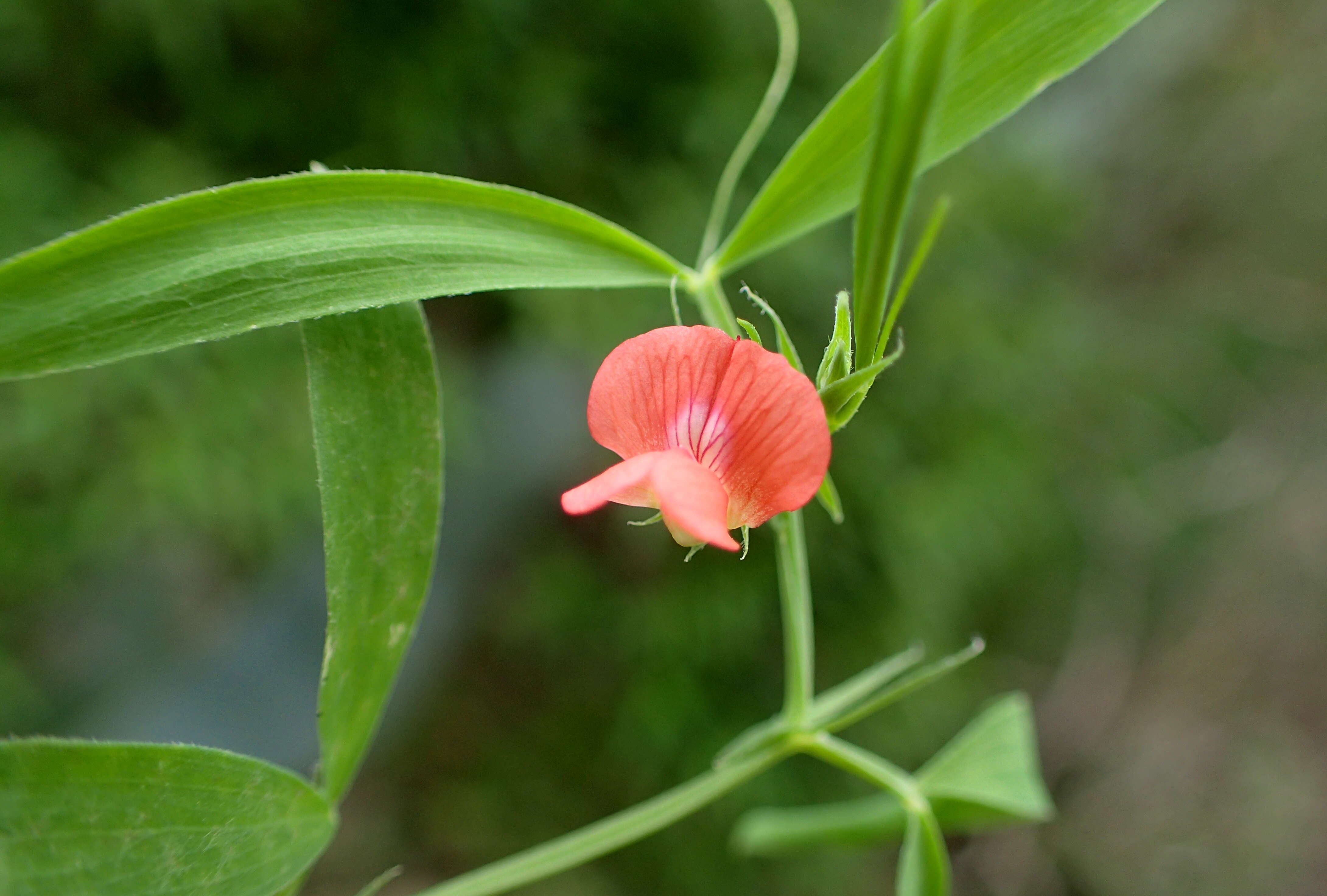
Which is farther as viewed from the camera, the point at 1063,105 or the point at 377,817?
the point at 1063,105

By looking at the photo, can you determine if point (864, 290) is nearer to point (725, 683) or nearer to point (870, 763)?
point (870, 763)

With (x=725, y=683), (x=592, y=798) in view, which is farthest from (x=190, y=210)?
(x=592, y=798)

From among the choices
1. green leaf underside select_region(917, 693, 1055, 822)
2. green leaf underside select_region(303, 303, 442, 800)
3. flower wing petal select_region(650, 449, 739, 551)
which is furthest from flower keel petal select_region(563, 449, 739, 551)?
green leaf underside select_region(917, 693, 1055, 822)

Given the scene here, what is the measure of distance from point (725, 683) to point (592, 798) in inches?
11.6

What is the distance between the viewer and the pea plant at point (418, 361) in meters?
0.22

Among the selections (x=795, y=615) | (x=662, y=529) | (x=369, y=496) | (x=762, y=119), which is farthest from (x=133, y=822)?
(x=662, y=529)

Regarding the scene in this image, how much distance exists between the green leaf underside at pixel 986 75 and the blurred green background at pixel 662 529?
67cm

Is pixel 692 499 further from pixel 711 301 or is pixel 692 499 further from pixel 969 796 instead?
pixel 969 796

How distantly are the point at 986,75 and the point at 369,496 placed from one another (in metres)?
0.25

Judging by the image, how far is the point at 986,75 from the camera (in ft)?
0.97

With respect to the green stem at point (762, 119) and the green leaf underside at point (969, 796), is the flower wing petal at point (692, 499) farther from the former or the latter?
the green leaf underside at point (969, 796)

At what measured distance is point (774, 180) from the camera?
0.32 meters

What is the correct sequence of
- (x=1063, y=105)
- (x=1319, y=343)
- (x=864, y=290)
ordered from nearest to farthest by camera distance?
(x=864, y=290) < (x=1063, y=105) < (x=1319, y=343)

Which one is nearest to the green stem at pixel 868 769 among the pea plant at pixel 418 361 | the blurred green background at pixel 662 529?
the pea plant at pixel 418 361
